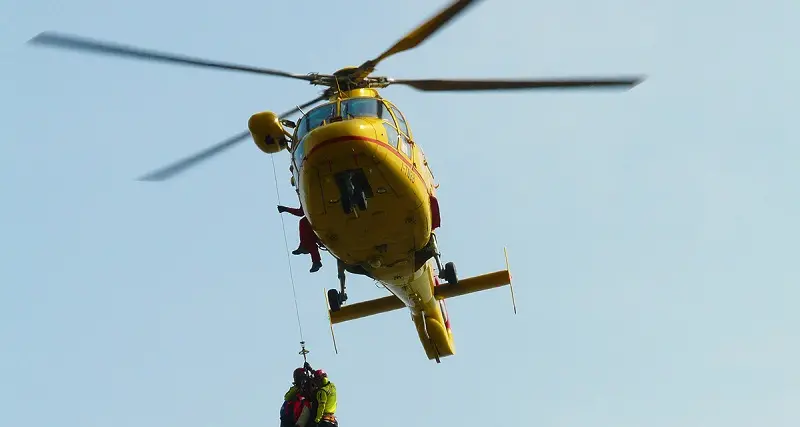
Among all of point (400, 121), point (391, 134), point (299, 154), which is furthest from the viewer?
point (400, 121)

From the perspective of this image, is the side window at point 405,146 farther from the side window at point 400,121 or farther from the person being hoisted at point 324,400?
the person being hoisted at point 324,400

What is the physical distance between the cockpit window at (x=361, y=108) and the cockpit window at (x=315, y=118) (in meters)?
0.20

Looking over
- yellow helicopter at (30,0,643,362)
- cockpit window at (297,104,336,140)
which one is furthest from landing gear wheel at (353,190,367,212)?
cockpit window at (297,104,336,140)

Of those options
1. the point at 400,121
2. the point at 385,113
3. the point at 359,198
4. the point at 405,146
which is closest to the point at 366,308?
the point at 400,121

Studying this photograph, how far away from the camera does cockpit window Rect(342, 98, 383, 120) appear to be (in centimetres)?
1566

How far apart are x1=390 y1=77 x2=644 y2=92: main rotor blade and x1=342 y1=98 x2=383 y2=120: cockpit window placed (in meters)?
1.12

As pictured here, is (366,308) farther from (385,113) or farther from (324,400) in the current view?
(385,113)

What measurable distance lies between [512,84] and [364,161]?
9.22ft

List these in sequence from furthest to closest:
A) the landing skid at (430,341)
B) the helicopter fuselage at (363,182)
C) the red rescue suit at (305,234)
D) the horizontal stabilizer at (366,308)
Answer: the landing skid at (430,341)
the horizontal stabilizer at (366,308)
the red rescue suit at (305,234)
the helicopter fuselage at (363,182)

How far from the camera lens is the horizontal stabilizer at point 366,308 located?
19891 millimetres

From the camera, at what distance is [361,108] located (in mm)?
15812

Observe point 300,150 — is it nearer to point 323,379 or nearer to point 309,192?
point 309,192

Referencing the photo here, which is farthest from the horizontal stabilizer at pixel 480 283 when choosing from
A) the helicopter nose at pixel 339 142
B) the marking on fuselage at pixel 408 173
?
the helicopter nose at pixel 339 142

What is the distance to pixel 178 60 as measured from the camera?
51.5 feet
